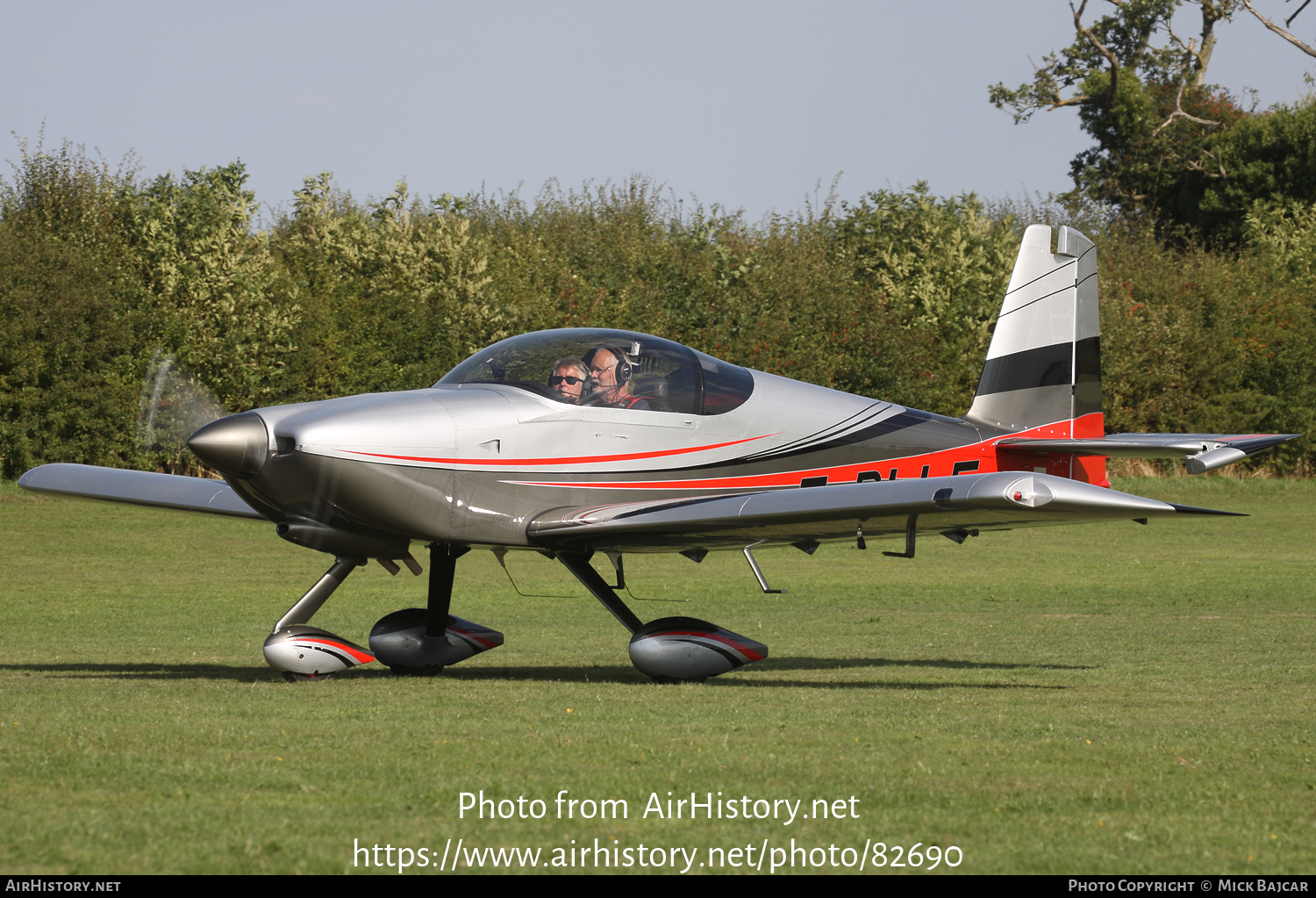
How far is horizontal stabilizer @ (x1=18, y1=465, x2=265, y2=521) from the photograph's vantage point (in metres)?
10.5

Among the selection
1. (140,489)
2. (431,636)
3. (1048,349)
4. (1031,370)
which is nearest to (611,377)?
(431,636)

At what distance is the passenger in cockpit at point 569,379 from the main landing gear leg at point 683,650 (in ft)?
3.70

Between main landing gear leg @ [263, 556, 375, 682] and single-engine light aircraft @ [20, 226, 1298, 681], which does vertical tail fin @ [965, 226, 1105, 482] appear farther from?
main landing gear leg @ [263, 556, 375, 682]

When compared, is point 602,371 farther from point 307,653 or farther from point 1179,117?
point 1179,117

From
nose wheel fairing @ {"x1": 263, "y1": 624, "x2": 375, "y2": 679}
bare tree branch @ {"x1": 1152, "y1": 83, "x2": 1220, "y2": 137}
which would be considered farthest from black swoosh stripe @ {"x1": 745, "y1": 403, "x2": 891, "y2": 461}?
bare tree branch @ {"x1": 1152, "y1": 83, "x2": 1220, "y2": 137}

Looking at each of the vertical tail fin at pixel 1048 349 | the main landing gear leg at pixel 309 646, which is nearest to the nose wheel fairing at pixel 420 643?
the main landing gear leg at pixel 309 646

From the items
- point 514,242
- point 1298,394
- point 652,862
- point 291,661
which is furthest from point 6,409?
point 1298,394

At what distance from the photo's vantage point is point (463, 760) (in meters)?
5.77

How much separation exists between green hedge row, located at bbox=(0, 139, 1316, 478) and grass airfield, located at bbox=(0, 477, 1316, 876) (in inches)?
467

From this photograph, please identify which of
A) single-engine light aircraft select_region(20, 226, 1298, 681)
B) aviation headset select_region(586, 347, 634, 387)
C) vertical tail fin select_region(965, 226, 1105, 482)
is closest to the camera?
single-engine light aircraft select_region(20, 226, 1298, 681)

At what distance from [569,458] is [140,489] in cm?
405

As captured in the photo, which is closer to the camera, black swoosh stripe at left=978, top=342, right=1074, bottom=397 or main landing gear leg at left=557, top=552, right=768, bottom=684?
main landing gear leg at left=557, top=552, right=768, bottom=684

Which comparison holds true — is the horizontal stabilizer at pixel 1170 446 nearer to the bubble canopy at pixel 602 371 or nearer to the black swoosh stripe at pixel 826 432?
the black swoosh stripe at pixel 826 432

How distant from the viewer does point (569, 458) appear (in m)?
9.17
